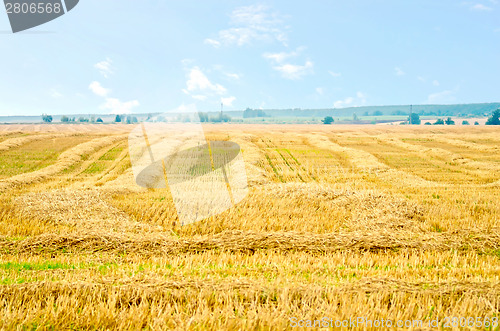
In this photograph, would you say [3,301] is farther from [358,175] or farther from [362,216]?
[358,175]

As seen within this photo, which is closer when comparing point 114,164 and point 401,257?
point 401,257

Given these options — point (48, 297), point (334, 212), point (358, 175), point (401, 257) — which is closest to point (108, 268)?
point (48, 297)

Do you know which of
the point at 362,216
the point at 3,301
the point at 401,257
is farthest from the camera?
the point at 362,216

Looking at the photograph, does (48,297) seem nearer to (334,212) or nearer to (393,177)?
(334,212)

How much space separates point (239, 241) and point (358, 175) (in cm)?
1075

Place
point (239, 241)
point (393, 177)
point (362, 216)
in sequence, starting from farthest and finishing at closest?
1. point (393, 177)
2. point (362, 216)
3. point (239, 241)

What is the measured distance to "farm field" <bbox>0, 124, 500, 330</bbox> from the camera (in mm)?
4055

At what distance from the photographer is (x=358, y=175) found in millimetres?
16344

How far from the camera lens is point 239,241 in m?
7.18

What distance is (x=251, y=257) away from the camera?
20.7ft

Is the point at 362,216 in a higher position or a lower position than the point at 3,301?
lower

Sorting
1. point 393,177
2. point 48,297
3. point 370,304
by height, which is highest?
point 48,297

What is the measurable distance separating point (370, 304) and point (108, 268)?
13.6ft

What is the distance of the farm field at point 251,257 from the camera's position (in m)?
4.05
